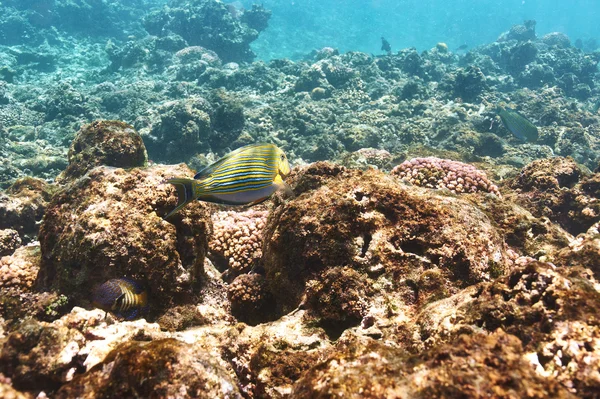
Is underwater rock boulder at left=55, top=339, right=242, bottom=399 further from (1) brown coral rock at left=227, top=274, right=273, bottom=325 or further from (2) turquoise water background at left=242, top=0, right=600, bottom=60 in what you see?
(2) turquoise water background at left=242, top=0, right=600, bottom=60

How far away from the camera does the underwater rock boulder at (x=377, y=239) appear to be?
2.71m

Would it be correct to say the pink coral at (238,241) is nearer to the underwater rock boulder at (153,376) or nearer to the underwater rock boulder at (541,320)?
the underwater rock boulder at (153,376)

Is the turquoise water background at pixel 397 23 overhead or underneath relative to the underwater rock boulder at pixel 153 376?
overhead

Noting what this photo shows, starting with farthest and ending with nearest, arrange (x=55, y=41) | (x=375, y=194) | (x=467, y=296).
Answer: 1. (x=55, y=41)
2. (x=375, y=194)
3. (x=467, y=296)

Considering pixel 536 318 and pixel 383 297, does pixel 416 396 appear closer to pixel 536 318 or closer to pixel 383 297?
pixel 536 318

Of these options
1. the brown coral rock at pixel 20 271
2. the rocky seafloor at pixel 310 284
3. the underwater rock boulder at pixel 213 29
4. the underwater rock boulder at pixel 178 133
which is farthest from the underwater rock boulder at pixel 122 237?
the underwater rock boulder at pixel 213 29

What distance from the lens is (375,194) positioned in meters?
3.05

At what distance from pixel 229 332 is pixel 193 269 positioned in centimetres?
102

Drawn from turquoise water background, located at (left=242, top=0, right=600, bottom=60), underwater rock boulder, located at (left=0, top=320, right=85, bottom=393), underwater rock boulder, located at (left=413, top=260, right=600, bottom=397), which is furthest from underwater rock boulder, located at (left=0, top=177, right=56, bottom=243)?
turquoise water background, located at (left=242, top=0, right=600, bottom=60)

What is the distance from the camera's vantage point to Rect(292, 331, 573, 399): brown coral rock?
1100mm

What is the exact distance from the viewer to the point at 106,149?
6.25 meters

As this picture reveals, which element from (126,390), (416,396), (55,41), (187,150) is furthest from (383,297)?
(55,41)

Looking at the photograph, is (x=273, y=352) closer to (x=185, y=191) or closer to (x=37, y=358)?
(x=185, y=191)

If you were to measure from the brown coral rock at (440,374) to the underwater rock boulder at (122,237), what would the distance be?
191cm
